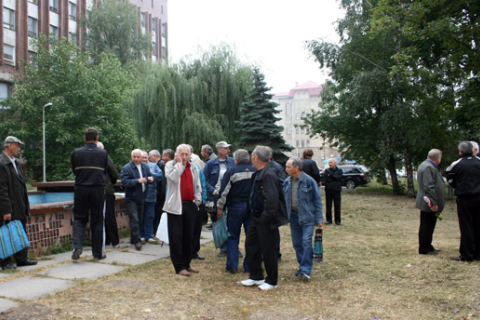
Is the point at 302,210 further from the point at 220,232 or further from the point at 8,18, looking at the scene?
the point at 8,18

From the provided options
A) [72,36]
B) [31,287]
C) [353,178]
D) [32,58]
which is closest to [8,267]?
[31,287]

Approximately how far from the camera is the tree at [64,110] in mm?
33562

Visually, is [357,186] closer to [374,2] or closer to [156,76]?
[374,2]

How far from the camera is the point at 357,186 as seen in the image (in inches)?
1342

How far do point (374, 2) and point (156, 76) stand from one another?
11.7 metres

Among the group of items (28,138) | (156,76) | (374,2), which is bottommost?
(28,138)

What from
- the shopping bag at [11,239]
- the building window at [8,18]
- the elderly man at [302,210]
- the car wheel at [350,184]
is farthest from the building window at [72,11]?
the elderly man at [302,210]

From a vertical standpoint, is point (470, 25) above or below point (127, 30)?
below

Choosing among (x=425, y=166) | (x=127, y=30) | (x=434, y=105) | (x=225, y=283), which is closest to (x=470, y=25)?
(x=434, y=105)

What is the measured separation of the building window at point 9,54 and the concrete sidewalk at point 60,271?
1476 inches

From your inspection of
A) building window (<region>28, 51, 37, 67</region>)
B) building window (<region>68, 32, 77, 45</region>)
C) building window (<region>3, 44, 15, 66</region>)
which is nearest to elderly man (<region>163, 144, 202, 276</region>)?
building window (<region>28, 51, 37, 67</region>)

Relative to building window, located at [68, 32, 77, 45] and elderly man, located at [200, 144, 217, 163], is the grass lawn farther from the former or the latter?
→ building window, located at [68, 32, 77, 45]

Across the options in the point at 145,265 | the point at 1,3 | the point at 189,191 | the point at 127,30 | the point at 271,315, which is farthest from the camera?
the point at 127,30

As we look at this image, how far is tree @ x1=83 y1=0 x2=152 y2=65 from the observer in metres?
44.7
